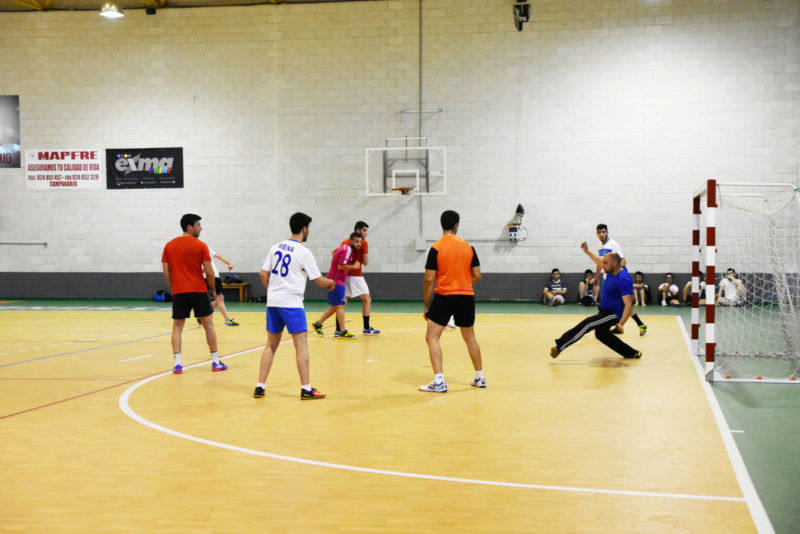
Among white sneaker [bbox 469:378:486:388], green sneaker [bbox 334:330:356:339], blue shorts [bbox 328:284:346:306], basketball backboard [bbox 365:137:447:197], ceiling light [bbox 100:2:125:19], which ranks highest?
ceiling light [bbox 100:2:125:19]

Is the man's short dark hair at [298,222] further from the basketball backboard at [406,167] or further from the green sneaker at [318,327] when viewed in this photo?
the basketball backboard at [406,167]

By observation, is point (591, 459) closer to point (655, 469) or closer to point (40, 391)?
point (655, 469)

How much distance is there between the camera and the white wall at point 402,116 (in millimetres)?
20141

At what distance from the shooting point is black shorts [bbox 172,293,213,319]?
928cm

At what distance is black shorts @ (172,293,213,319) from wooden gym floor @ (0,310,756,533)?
2.84 ft

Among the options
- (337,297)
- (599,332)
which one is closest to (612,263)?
(599,332)

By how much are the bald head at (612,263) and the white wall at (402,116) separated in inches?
418

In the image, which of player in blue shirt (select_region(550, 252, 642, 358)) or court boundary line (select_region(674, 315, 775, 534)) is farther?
player in blue shirt (select_region(550, 252, 642, 358))

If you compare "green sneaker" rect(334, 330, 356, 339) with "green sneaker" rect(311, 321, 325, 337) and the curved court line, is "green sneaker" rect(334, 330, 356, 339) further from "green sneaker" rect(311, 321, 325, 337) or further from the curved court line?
the curved court line

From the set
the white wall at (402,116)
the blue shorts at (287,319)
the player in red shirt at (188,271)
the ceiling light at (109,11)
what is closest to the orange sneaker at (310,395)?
the blue shorts at (287,319)

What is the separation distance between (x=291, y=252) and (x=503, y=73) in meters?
15.0

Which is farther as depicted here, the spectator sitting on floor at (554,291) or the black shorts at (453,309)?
the spectator sitting on floor at (554,291)

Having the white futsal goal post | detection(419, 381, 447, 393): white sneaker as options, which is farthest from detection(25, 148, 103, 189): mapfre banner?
the white futsal goal post

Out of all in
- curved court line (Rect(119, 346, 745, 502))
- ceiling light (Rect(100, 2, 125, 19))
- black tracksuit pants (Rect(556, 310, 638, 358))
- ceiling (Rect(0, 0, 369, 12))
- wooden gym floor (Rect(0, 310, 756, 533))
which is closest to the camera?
wooden gym floor (Rect(0, 310, 756, 533))
